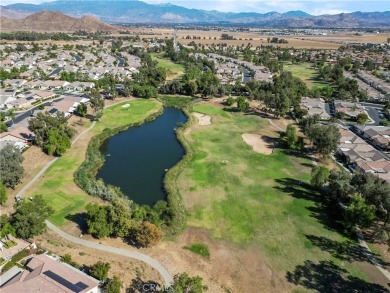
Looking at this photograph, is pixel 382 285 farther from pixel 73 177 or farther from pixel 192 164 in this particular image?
pixel 73 177

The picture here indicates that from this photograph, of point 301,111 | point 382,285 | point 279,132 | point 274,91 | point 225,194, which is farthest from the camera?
point 274,91

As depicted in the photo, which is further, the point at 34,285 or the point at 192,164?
the point at 192,164

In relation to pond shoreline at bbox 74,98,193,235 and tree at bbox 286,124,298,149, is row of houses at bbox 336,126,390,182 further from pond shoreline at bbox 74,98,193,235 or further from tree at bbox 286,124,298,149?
pond shoreline at bbox 74,98,193,235

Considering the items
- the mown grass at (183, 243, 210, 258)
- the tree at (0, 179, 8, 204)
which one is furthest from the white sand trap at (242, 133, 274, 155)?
the tree at (0, 179, 8, 204)

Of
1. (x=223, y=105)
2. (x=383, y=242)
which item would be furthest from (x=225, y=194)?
(x=223, y=105)

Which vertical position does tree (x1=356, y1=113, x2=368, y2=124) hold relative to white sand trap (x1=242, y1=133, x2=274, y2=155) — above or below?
above

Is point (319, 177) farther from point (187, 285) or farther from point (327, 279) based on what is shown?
point (187, 285)
